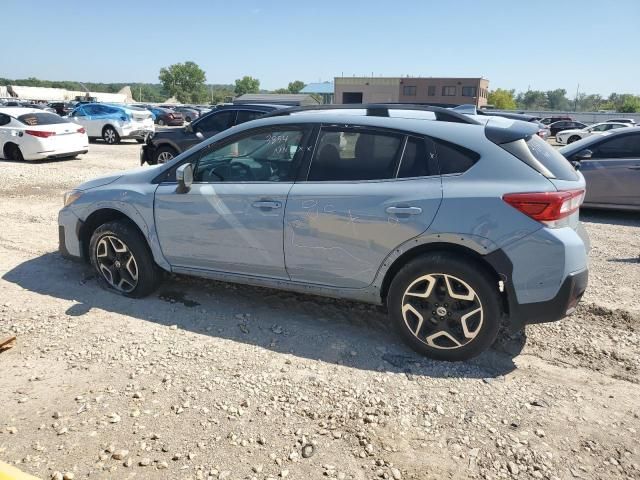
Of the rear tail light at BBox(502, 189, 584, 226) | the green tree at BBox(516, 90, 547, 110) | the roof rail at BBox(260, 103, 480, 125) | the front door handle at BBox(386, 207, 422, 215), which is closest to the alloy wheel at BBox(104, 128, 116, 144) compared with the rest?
the roof rail at BBox(260, 103, 480, 125)

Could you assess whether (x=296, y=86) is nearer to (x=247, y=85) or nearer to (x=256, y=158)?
(x=247, y=85)

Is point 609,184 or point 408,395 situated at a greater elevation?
point 609,184

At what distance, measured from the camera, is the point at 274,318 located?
163 inches

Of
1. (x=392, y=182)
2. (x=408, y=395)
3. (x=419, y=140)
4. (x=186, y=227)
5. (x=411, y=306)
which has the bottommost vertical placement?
(x=408, y=395)

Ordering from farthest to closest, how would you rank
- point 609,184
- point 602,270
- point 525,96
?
point 525,96
point 609,184
point 602,270

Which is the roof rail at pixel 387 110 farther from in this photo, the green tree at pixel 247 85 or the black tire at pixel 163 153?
the green tree at pixel 247 85

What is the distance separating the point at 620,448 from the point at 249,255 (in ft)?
9.01

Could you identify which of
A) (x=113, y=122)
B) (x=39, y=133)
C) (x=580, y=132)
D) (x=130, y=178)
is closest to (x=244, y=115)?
(x=39, y=133)

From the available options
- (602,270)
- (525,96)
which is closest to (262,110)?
(602,270)

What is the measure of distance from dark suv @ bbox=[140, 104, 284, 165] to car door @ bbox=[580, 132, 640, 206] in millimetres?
6615

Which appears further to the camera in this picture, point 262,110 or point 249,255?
point 262,110

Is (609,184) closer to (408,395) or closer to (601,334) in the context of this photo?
(601,334)

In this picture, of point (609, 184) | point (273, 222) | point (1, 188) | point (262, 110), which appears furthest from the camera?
point (262, 110)

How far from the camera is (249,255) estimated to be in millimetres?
3934
